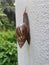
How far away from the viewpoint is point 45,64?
2.96 m

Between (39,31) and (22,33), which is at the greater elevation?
(39,31)

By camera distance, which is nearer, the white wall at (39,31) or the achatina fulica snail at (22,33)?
the white wall at (39,31)

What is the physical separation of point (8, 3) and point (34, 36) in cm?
1624

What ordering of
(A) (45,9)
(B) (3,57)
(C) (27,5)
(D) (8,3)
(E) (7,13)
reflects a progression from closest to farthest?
(A) (45,9), (C) (27,5), (B) (3,57), (E) (7,13), (D) (8,3)

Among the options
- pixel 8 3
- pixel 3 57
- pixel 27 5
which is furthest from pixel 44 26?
pixel 8 3

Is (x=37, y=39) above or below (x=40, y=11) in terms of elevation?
below

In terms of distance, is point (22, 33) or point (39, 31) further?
point (22, 33)

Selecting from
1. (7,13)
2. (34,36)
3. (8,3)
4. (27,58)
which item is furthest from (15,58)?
(8,3)

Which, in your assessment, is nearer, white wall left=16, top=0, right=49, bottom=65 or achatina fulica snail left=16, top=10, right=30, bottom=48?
white wall left=16, top=0, right=49, bottom=65

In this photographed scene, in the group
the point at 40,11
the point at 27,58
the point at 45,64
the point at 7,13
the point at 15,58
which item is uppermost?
the point at 40,11

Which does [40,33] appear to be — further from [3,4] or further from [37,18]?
[3,4]

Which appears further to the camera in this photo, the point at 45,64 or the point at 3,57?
the point at 3,57

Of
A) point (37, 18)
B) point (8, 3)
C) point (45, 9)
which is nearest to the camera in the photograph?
point (45, 9)

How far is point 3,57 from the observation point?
719cm
